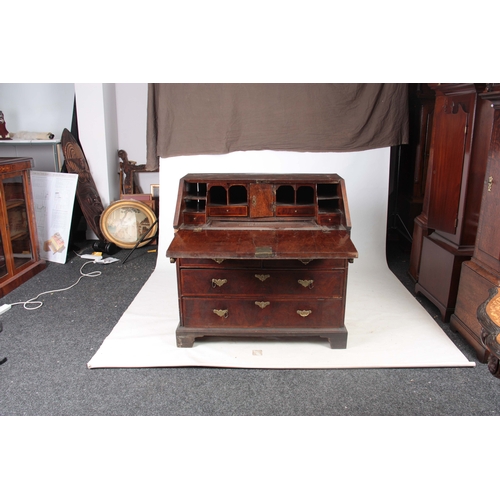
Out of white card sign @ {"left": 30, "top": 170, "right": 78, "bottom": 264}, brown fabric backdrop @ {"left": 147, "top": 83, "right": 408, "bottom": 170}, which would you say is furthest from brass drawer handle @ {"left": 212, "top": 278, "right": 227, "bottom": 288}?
white card sign @ {"left": 30, "top": 170, "right": 78, "bottom": 264}

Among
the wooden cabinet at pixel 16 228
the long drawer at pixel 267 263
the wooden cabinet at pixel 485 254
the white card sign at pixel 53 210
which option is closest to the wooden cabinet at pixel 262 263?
the long drawer at pixel 267 263

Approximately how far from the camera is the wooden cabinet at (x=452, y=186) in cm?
290

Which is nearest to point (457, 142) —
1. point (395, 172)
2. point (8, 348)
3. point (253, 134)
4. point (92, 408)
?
point (253, 134)

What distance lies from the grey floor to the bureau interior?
3.07ft

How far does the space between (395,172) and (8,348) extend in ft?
13.5

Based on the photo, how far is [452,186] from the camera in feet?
10.4

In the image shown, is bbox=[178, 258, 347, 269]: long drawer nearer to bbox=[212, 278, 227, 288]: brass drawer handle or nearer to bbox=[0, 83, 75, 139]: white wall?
bbox=[212, 278, 227, 288]: brass drawer handle

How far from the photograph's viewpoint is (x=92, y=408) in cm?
226

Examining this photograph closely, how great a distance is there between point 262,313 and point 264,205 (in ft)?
2.30

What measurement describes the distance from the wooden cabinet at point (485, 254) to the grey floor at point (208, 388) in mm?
135

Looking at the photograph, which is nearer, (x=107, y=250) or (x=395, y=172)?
(x=107, y=250)

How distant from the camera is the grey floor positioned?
7.41ft

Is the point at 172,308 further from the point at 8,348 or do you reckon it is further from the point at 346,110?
the point at 346,110

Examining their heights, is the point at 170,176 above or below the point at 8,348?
above
